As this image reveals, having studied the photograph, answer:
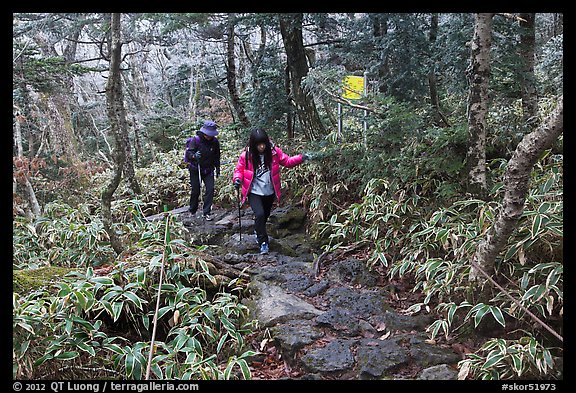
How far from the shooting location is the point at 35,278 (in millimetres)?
4160

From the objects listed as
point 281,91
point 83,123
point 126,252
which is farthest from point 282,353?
point 83,123

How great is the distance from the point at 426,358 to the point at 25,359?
10.6ft

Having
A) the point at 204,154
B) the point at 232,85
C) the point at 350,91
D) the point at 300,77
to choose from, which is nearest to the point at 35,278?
the point at 204,154

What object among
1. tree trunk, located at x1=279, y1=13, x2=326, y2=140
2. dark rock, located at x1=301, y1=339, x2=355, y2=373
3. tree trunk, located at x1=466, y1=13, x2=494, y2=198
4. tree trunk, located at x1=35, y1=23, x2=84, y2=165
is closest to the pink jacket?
tree trunk, located at x1=466, y1=13, x2=494, y2=198

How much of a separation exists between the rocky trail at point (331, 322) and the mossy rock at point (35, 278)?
200 cm

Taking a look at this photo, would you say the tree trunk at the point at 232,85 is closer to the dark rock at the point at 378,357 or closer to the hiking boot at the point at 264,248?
the hiking boot at the point at 264,248

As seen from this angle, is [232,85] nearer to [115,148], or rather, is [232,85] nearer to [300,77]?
[300,77]

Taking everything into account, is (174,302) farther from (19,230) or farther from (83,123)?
(83,123)

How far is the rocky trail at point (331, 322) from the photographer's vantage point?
354 centimetres

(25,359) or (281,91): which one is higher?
(281,91)

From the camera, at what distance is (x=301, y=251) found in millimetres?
6445

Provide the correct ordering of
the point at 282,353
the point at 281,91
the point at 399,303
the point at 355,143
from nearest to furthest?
the point at 282,353, the point at 399,303, the point at 355,143, the point at 281,91

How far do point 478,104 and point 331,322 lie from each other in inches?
119
